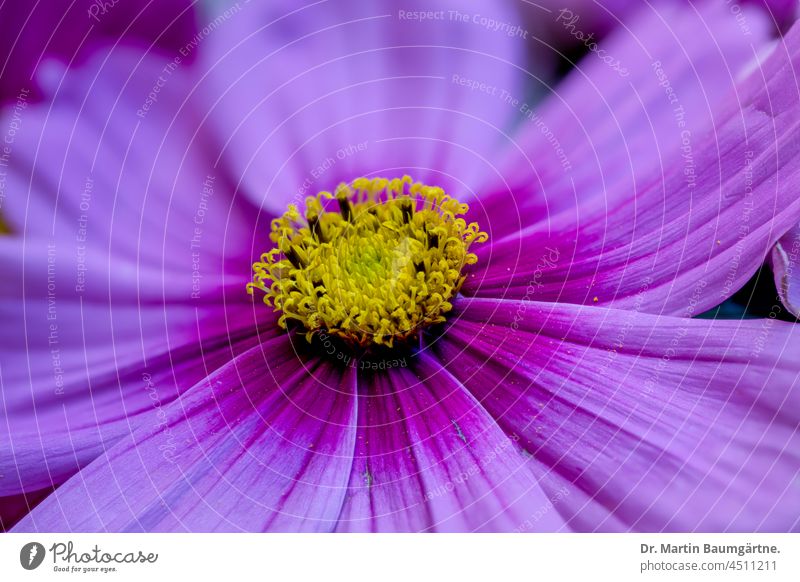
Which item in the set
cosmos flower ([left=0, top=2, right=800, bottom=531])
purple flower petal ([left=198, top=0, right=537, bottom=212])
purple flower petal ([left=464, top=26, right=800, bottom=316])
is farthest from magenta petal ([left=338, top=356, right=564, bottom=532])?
purple flower petal ([left=198, top=0, right=537, bottom=212])

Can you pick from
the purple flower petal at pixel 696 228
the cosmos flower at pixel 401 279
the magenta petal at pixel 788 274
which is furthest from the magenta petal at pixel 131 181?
the magenta petal at pixel 788 274

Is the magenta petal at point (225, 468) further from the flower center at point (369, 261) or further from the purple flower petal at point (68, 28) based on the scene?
the purple flower petal at point (68, 28)

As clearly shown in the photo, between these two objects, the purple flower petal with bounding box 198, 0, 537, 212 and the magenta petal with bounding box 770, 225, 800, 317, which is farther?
the purple flower petal with bounding box 198, 0, 537, 212

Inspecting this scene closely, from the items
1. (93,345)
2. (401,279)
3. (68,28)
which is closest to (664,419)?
(401,279)

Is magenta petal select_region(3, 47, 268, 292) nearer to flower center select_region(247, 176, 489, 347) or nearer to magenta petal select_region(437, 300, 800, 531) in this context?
flower center select_region(247, 176, 489, 347)

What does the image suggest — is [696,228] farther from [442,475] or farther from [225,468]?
[225,468]

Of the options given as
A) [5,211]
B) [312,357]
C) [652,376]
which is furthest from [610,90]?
[5,211]

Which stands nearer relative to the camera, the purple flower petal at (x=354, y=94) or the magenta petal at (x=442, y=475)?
the magenta petal at (x=442, y=475)
